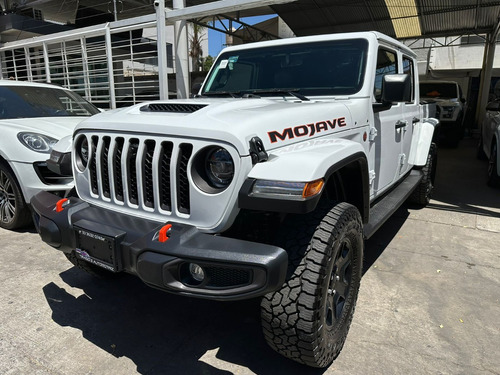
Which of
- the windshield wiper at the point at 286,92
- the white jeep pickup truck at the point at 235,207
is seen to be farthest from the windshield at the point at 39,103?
the windshield wiper at the point at 286,92

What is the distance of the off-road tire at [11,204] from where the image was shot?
4.02m

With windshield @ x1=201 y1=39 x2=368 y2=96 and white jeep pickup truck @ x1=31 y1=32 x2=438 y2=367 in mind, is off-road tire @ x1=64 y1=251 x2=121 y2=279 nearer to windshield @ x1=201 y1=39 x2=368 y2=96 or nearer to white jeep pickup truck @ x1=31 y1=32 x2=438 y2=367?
white jeep pickup truck @ x1=31 y1=32 x2=438 y2=367

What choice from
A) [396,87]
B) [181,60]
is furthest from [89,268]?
[181,60]

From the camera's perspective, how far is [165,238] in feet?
6.10

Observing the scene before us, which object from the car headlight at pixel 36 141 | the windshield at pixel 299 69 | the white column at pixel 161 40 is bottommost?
the car headlight at pixel 36 141

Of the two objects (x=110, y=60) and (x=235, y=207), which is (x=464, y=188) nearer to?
(x=235, y=207)

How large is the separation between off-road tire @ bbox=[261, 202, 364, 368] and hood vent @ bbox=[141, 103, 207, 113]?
88 cm

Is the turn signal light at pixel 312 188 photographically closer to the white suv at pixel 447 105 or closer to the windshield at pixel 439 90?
the white suv at pixel 447 105

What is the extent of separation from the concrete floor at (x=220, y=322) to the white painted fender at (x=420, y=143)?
1.22 m

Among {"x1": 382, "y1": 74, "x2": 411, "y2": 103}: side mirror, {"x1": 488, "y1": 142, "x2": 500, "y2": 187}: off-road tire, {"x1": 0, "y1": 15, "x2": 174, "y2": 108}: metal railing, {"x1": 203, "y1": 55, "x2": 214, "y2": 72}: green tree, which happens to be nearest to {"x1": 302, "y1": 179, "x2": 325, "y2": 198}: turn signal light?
{"x1": 382, "y1": 74, "x2": 411, "y2": 103}: side mirror

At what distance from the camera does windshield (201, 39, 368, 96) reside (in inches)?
123

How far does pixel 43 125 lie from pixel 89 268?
2.19 m

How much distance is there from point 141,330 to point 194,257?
1170 mm

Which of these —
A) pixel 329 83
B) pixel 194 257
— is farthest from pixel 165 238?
pixel 329 83
